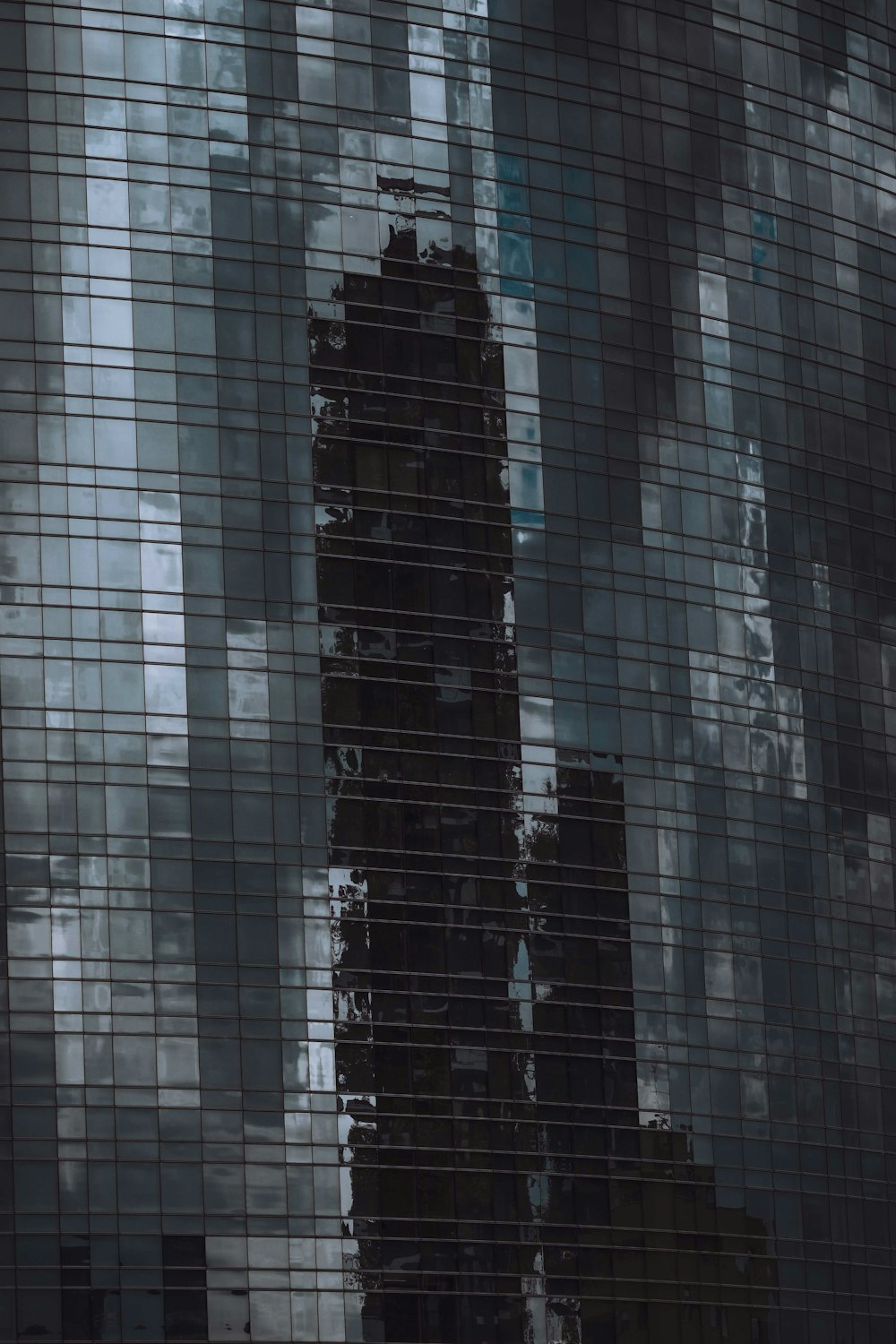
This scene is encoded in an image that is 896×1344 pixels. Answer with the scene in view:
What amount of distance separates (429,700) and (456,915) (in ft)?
23.9

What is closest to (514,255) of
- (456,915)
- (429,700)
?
(429,700)

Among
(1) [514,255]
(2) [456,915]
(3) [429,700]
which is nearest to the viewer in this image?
(2) [456,915]

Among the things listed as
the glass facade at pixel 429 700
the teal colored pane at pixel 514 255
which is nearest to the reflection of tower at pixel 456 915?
the glass facade at pixel 429 700

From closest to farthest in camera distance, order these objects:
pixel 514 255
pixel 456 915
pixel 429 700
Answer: pixel 456 915 → pixel 429 700 → pixel 514 255

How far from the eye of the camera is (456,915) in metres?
77.5

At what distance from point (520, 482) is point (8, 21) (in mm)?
23374

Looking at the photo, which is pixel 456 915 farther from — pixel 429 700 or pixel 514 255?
pixel 514 255

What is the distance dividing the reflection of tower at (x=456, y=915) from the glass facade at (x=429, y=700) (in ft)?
0.54

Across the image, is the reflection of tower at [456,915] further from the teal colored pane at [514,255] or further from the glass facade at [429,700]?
the teal colored pane at [514,255]

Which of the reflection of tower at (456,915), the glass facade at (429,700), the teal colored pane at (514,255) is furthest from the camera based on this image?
the teal colored pane at (514,255)

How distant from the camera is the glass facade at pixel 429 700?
241 ft

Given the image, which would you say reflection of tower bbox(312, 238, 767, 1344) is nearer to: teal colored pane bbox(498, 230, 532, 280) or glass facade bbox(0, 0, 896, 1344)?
glass facade bbox(0, 0, 896, 1344)

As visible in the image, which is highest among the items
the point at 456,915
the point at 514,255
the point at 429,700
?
the point at 514,255

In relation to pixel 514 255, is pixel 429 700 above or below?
below
